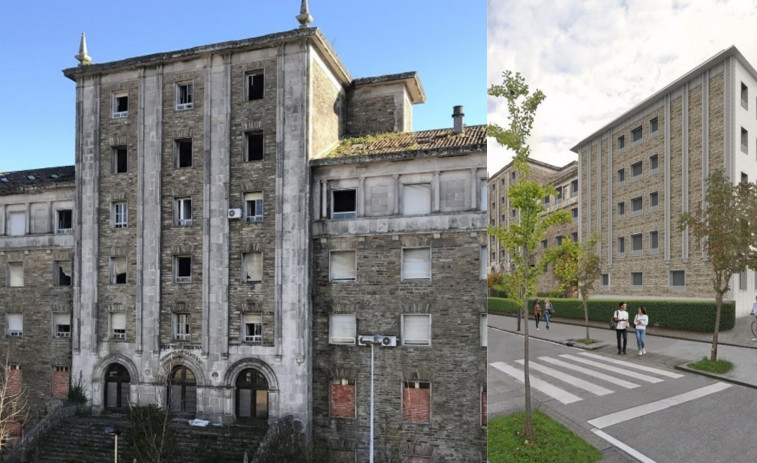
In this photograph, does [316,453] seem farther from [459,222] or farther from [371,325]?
[459,222]

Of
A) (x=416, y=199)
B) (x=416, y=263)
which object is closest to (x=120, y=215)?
(x=416, y=199)

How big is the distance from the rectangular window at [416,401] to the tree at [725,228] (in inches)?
478

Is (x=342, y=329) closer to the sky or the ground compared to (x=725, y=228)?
closer to the ground

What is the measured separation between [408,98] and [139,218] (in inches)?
353

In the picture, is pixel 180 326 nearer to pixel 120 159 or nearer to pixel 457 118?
pixel 120 159

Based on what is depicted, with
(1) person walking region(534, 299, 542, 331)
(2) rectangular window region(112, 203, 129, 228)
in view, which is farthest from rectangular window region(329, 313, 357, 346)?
(1) person walking region(534, 299, 542, 331)

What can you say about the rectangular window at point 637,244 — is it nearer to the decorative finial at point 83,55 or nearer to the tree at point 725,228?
the tree at point 725,228

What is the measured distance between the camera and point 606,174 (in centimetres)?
129

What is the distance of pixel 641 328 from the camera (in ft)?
4.17

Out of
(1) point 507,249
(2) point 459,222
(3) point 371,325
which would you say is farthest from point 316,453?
(1) point 507,249

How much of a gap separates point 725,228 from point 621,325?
0.35 meters

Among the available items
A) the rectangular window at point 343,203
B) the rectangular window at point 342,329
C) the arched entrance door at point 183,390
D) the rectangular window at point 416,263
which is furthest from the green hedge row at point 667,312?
the arched entrance door at point 183,390

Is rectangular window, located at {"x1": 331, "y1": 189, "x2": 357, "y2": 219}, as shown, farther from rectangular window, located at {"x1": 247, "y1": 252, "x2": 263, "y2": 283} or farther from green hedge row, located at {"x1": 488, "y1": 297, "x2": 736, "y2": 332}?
green hedge row, located at {"x1": 488, "y1": 297, "x2": 736, "y2": 332}

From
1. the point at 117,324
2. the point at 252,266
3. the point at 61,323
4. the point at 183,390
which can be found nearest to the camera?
the point at 252,266
